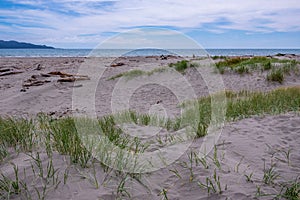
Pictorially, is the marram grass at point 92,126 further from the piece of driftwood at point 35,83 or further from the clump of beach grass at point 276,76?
the piece of driftwood at point 35,83

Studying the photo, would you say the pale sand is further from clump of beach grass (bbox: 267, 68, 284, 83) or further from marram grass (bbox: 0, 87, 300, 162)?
clump of beach grass (bbox: 267, 68, 284, 83)

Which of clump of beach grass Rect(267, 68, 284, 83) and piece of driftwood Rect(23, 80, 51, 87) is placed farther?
piece of driftwood Rect(23, 80, 51, 87)

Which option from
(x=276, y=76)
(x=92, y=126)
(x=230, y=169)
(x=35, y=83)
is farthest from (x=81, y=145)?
(x=35, y=83)

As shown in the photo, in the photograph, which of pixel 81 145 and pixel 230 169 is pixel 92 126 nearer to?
pixel 81 145

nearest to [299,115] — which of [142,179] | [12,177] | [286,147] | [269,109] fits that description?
[269,109]

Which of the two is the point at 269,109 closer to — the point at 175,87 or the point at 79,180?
the point at 79,180

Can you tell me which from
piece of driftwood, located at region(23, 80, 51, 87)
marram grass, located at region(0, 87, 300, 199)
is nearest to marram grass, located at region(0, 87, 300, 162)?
marram grass, located at region(0, 87, 300, 199)

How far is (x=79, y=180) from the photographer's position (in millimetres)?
3018

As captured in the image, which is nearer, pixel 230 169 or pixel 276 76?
pixel 230 169

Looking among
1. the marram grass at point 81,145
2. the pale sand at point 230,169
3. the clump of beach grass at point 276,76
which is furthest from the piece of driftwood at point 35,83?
the pale sand at point 230,169

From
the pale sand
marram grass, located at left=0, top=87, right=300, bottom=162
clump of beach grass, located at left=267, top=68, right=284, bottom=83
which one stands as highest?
clump of beach grass, located at left=267, top=68, right=284, bottom=83

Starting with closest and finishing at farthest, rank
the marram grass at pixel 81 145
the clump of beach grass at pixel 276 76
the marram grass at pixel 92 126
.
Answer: the marram grass at pixel 81 145, the marram grass at pixel 92 126, the clump of beach grass at pixel 276 76

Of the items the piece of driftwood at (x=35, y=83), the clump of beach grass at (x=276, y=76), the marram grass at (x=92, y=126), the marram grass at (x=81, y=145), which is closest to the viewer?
the marram grass at (x=81, y=145)

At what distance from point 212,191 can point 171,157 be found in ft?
2.90
